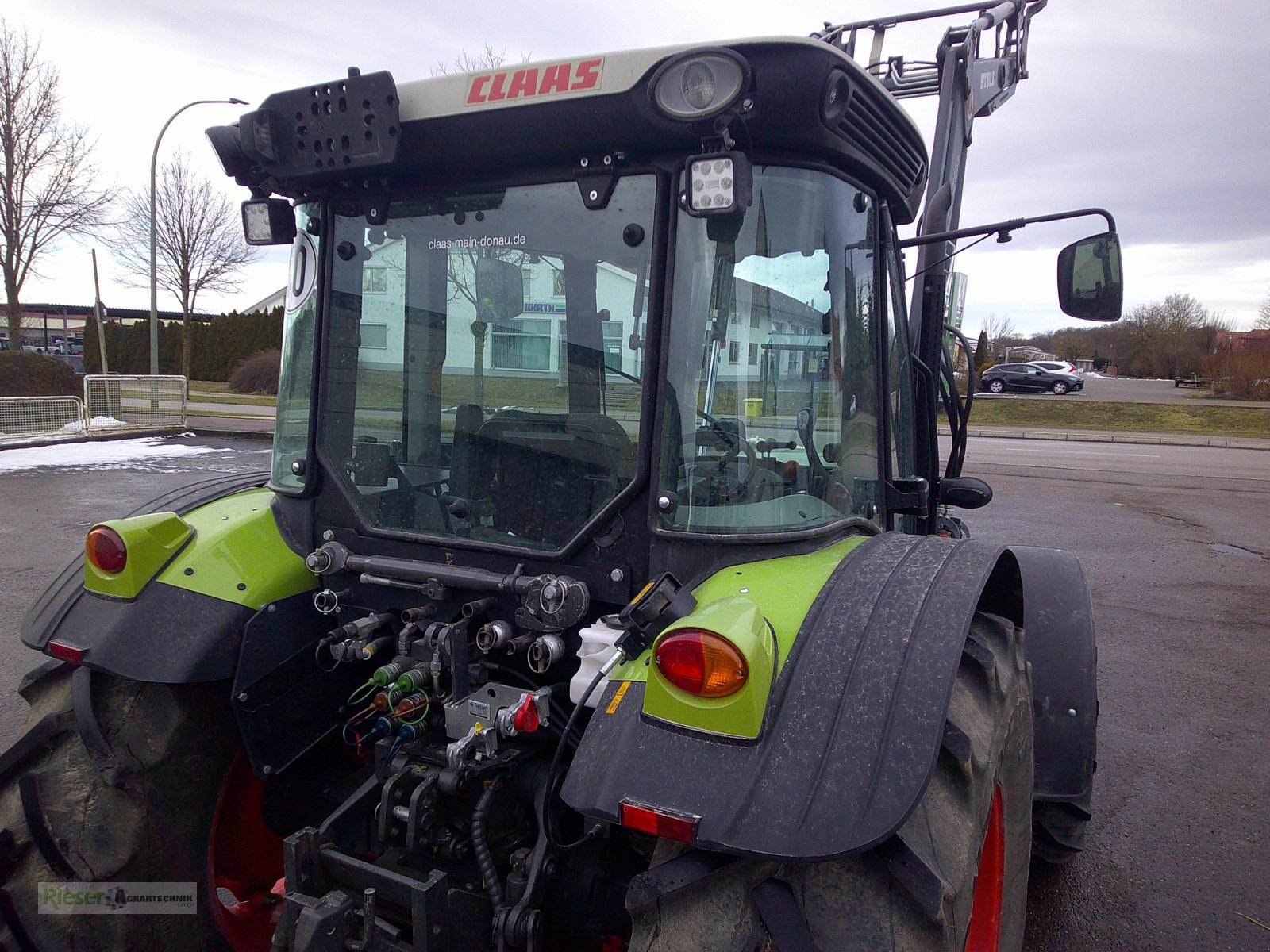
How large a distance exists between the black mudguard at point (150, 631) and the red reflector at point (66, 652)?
2 cm

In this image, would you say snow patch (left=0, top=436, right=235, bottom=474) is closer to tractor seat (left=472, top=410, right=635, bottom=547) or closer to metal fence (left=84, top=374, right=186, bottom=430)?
metal fence (left=84, top=374, right=186, bottom=430)

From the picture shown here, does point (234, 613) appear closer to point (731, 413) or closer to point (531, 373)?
point (531, 373)

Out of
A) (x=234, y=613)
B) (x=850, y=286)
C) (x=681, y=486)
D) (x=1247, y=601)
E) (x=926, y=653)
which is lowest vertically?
(x=1247, y=601)

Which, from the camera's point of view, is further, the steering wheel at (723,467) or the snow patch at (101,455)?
the snow patch at (101,455)

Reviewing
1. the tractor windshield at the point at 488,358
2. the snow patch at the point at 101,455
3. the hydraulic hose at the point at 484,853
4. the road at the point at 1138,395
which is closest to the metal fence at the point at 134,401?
the snow patch at the point at 101,455

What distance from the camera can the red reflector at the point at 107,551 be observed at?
2619 mm

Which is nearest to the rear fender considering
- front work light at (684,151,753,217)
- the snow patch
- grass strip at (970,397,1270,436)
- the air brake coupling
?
the air brake coupling

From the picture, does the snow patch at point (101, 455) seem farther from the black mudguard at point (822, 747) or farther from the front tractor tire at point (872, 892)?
the front tractor tire at point (872, 892)

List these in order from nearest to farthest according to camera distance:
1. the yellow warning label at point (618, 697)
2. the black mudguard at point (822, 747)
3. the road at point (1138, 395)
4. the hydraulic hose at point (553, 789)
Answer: the black mudguard at point (822, 747) → the yellow warning label at point (618, 697) → the hydraulic hose at point (553, 789) → the road at point (1138, 395)

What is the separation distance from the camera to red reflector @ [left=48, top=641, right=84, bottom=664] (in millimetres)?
2477

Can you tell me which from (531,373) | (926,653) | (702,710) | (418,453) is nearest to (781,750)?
(702,710)

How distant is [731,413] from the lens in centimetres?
228

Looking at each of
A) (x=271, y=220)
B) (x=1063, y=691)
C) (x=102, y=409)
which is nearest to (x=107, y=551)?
(x=271, y=220)

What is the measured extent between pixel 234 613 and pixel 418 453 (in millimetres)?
730
